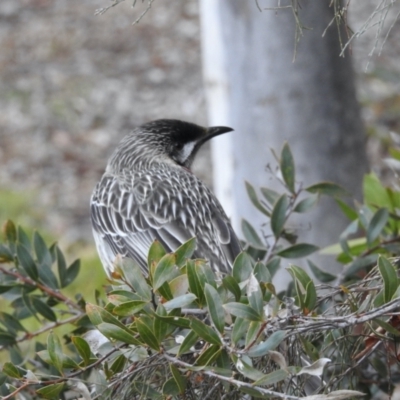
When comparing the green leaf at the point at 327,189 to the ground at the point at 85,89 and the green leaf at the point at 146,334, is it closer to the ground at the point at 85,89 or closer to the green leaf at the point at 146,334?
the green leaf at the point at 146,334

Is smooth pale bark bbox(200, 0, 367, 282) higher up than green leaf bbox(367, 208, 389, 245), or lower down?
higher up

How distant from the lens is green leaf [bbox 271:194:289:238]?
3742mm

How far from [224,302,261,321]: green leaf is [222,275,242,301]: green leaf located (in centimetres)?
22

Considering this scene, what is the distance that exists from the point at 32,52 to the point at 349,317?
11292mm

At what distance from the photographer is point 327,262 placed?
545 cm

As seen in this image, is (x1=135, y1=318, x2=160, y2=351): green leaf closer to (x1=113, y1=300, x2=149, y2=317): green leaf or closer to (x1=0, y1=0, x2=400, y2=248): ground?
(x1=113, y1=300, x2=149, y2=317): green leaf

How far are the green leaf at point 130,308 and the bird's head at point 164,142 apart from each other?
291 centimetres

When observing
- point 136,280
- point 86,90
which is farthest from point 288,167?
point 86,90

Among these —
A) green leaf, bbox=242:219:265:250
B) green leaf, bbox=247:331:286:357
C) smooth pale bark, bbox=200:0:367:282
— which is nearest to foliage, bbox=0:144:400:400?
green leaf, bbox=247:331:286:357

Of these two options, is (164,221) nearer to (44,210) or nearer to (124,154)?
(124,154)

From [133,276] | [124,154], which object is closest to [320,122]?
[124,154]

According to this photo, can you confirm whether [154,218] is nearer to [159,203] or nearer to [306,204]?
[159,203]

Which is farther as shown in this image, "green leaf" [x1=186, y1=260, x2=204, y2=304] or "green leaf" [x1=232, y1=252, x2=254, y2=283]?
"green leaf" [x1=232, y1=252, x2=254, y2=283]

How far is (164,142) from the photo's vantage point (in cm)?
533
